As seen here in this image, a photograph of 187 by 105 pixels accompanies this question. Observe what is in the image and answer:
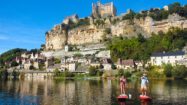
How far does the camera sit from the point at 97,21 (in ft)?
398

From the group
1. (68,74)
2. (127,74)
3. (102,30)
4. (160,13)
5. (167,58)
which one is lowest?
(127,74)

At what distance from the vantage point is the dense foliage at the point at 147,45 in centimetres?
8694

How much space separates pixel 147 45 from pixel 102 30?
96.8ft

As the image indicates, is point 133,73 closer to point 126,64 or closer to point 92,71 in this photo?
point 126,64

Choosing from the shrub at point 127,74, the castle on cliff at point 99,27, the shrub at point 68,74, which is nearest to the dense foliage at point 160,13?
the castle on cliff at point 99,27

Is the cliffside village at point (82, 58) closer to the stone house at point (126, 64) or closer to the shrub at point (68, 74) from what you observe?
the stone house at point (126, 64)

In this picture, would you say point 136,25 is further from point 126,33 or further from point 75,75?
point 75,75

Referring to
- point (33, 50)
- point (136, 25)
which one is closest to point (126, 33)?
point (136, 25)

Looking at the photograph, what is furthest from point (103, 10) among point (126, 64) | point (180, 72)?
point (180, 72)

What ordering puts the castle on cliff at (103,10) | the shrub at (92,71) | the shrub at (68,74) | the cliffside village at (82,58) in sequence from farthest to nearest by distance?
the castle on cliff at (103,10) → the shrub at (68,74) → the shrub at (92,71) → the cliffside village at (82,58)

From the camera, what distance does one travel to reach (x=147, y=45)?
300 ft

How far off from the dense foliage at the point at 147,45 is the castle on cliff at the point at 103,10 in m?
33.7

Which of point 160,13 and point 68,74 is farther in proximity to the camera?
point 160,13

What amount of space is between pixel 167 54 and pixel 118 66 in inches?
557
